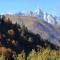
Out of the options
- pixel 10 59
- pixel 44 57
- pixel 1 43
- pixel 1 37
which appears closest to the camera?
pixel 44 57

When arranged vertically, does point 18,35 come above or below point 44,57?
below

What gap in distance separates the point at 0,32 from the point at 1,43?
6.08 m

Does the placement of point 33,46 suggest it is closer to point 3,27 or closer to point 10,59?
point 3,27

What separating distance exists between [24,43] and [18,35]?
3.42 meters

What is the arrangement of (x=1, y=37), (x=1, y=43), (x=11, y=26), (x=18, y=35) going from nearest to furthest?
1. (x=1, y=43)
2. (x=1, y=37)
3. (x=18, y=35)
4. (x=11, y=26)

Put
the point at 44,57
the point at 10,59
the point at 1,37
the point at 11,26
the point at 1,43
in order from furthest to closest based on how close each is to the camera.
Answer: the point at 11,26 < the point at 1,37 < the point at 1,43 < the point at 10,59 < the point at 44,57

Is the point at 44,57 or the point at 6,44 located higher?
the point at 44,57

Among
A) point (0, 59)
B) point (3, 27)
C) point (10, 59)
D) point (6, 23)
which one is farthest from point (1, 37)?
point (0, 59)

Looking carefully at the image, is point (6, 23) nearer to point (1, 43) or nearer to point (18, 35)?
point (18, 35)

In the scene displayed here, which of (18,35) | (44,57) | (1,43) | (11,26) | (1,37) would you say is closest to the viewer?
(44,57)

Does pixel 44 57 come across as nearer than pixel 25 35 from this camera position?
Yes

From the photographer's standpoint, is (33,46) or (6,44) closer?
(6,44)

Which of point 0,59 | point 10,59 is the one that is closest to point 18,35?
point 10,59

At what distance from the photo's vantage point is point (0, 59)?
27.9 meters
